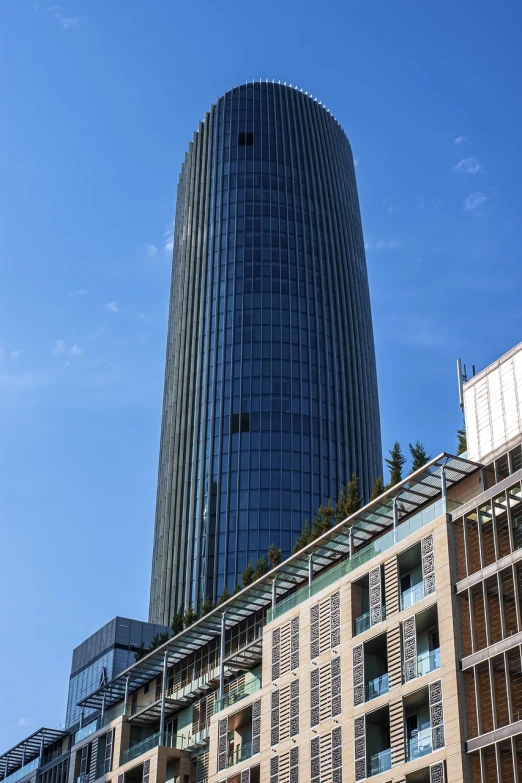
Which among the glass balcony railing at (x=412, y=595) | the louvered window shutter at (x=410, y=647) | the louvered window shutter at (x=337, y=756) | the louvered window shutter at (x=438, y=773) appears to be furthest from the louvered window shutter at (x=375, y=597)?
the louvered window shutter at (x=438, y=773)

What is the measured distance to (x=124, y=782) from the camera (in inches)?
3472

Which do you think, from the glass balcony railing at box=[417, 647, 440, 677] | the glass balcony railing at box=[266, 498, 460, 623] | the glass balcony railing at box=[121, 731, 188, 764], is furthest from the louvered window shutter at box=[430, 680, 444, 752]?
the glass balcony railing at box=[121, 731, 188, 764]

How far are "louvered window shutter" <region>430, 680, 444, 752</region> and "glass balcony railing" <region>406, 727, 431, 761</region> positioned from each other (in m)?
0.70

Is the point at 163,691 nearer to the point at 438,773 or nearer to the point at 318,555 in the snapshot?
the point at 318,555

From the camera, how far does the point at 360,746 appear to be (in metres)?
63.2

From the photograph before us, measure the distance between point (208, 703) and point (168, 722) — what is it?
6.87m

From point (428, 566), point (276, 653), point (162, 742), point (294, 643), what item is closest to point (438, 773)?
point (428, 566)

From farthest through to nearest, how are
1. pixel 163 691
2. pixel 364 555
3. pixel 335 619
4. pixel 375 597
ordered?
pixel 163 691
pixel 335 619
pixel 364 555
pixel 375 597

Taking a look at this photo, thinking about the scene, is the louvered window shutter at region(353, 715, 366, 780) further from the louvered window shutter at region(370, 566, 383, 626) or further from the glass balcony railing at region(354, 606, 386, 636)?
the louvered window shutter at region(370, 566, 383, 626)

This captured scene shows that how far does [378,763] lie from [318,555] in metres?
17.4

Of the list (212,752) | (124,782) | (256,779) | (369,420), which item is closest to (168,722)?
(124,782)

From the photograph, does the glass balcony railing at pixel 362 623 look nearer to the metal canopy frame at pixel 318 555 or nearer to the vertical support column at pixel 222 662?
the metal canopy frame at pixel 318 555

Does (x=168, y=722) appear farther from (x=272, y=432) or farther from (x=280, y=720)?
(x=272, y=432)

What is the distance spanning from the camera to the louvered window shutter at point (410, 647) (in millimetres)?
61531
